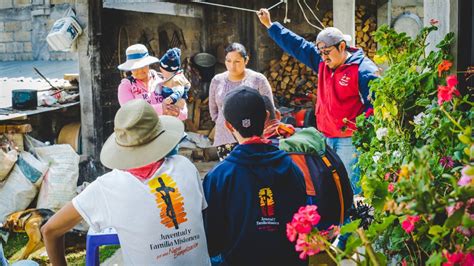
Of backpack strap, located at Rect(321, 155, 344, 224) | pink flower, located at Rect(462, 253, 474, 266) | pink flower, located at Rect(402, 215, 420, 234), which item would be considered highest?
pink flower, located at Rect(402, 215, 420, 234)

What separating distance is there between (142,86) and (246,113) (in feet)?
11.1

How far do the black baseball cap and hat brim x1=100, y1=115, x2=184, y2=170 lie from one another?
294 mm

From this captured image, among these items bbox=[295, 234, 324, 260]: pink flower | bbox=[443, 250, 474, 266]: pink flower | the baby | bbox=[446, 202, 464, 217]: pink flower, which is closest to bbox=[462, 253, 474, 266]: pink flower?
bbox=[443, 250, 474, 266]: pink flower

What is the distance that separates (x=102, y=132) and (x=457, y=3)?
6326 millimetres

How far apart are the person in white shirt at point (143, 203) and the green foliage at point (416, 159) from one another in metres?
0.83

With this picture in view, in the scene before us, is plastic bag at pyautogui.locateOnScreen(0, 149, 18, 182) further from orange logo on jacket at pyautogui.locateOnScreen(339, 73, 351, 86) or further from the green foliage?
the green foliage

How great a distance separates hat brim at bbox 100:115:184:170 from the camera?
3.11 metres

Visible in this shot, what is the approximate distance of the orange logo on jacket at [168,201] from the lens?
3.02 m

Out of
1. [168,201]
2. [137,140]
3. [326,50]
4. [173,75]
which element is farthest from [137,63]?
[168,201]

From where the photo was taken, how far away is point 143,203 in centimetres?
300

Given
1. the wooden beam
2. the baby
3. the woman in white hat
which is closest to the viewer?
the woman in white hat

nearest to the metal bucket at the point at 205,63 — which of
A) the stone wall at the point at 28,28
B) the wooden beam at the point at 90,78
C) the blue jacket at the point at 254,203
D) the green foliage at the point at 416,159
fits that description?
the stone wall at the point at 28,28

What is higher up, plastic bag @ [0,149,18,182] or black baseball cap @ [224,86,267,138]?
black baseball cap @ [224,86,267,138]

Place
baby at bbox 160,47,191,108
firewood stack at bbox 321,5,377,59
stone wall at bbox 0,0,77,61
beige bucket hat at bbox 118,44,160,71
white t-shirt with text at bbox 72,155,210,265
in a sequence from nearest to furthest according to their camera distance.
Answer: white t-shirt with text at bbox 72,155,210,265, beige bucket hat at bbox 118,44,160,71, baby at bbox 160,47,191,108, firewood stack at bbox 321,5,377,59, stone wall at bbox 0,0,77,61
